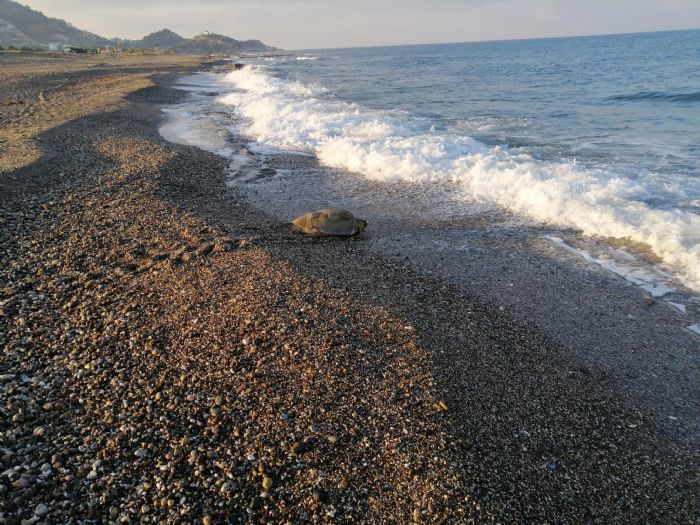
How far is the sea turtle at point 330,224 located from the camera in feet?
23.6

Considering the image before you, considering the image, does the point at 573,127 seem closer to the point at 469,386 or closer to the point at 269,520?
the point at 469,386

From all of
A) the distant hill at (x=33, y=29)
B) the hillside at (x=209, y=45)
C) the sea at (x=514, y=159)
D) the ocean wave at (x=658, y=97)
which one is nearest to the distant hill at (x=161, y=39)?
the hillside at (x=209, y=45)

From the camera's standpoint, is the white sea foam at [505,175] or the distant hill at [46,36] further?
the distant hill at [46,36]

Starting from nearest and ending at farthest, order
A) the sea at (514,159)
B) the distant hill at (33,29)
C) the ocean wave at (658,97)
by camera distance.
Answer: the sea at (514,159)
the ocean wave at (658,97)
the distant hill at (33,29)

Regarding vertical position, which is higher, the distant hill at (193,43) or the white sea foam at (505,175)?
the distant hill at (193,43)

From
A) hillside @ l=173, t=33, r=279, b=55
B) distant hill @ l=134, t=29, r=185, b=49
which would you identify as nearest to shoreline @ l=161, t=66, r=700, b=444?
hillside @ l=173, t=33, r=279, b=55

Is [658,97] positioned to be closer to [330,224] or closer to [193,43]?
[330,224]

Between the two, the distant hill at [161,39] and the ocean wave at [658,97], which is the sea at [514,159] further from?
the distant hill at [161,39]

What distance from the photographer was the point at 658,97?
2277 centimetres

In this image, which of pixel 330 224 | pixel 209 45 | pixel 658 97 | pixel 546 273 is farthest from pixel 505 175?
pixel 209 45

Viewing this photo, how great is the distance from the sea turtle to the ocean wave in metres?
22.0

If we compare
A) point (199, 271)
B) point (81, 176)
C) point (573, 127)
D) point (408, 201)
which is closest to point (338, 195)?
point (408, 201)

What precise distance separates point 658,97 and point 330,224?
23.7m

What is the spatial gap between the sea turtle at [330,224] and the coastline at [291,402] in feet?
2.71
